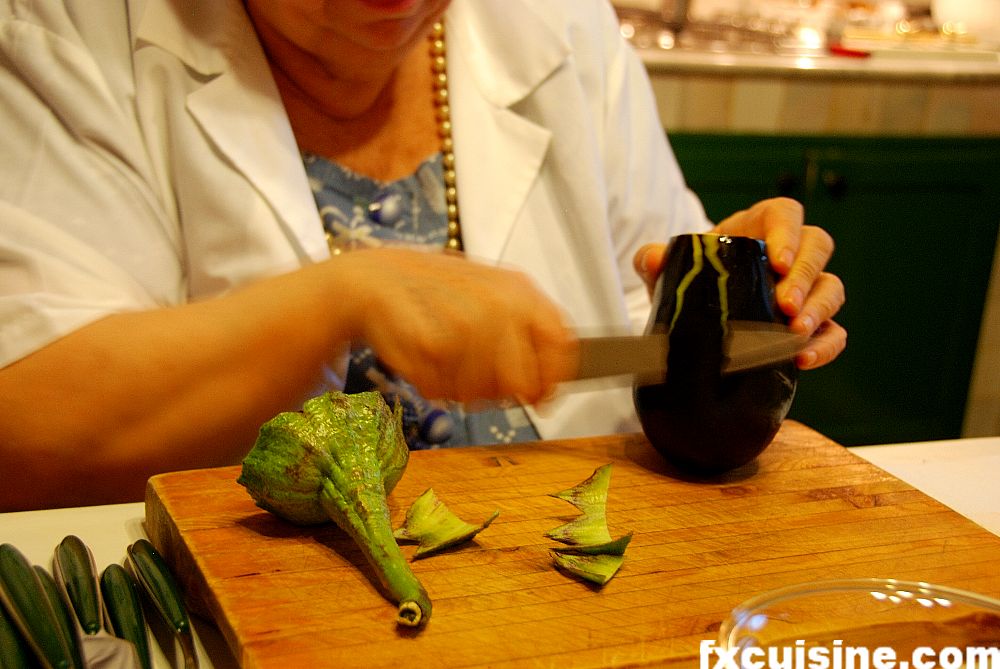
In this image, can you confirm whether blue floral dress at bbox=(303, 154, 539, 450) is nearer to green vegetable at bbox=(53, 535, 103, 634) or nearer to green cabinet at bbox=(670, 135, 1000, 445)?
green vegetable at bbox=(53, 535, 103, 634)

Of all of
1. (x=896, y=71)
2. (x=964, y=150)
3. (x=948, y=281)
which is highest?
(x=896, y=71)

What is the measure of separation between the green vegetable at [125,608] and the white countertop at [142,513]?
30 millimetres

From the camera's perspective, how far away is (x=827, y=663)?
0.52 metres

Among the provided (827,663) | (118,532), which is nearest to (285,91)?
(118,532)

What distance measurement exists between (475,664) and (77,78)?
774mm

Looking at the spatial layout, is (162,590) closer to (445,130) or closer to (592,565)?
(592,565)

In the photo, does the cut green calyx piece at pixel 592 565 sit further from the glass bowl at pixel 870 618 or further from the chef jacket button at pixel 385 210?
the chef jacket button at pixel 385 210

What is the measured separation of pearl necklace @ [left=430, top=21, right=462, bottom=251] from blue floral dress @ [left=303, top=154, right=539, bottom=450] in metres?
0.01

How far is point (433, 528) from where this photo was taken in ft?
2.16

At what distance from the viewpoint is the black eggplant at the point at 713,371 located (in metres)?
0.77

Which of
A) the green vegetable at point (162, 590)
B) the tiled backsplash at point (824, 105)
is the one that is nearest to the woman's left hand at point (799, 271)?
the green vegetable at point (162, 590)

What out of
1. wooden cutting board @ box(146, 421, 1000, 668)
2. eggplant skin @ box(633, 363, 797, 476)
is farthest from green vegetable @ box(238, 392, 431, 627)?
eggplant skin @ box(633, 363, 797, 476)

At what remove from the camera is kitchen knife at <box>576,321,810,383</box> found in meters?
0.77

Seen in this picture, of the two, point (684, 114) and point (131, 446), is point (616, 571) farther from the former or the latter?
point (684, 114)
